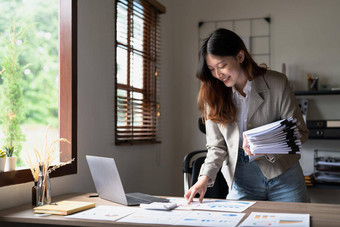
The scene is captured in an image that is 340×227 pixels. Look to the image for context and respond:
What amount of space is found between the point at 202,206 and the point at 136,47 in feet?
6.04

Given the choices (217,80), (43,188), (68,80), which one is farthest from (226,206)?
(68,80)

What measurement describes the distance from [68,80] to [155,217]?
1.11 metres

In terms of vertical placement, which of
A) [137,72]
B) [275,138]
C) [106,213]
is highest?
[137,72]

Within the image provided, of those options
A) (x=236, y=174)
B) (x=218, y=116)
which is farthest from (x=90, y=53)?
(x=236, y=174)

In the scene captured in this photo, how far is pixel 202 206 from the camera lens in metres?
1.87

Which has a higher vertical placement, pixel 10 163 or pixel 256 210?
pixel 10 163

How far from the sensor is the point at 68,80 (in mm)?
2428

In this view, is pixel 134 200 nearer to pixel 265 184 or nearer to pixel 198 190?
pixel 198 190

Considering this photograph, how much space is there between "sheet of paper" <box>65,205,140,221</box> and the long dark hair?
2.00ft

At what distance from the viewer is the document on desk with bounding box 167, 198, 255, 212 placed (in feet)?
5.91

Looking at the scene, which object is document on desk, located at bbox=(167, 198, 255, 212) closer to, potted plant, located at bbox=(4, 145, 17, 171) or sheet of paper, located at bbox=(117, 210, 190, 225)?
sheet of paper, located at bbox=(117, 210, 190, 225)

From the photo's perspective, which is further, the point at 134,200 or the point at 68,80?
the point at 68,80

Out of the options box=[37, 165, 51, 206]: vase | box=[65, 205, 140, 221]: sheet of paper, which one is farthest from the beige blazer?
box=[37, 165, 51, 206]: vase

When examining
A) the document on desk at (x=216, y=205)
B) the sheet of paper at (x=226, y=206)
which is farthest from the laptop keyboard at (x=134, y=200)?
the sheet of paper at (x=226, y=206)
